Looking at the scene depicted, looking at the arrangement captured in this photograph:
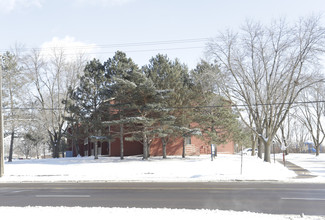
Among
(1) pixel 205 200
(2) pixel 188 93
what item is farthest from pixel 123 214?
(2) pixel 188 93

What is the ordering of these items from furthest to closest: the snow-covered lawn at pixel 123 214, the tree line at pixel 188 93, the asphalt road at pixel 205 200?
the tree line at pixel 188 93 → the asphalt road at pixel 205 200 → the snow-covered lawn at pixel 123 214

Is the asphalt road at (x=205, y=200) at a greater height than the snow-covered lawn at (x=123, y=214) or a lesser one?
lesser

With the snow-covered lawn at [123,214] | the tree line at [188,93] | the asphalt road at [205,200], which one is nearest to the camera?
the snow-covered lawn at [123,214]

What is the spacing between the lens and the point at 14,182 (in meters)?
21.1

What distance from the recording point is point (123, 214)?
351 inches

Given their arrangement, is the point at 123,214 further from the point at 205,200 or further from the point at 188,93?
the point at 188,93

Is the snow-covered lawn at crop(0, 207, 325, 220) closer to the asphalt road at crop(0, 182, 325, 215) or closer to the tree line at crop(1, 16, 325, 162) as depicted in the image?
the asphalt road at crop(0, 182, 325, 215)

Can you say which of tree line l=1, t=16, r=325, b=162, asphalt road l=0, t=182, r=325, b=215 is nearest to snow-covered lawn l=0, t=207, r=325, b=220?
asphalt road l=0, t=182, r=325, b=215

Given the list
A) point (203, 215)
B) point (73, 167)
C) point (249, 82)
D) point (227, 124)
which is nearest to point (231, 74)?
point (249, 82)

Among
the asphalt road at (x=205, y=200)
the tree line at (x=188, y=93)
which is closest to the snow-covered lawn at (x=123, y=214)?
the asphalt road at (x=205, y=200)

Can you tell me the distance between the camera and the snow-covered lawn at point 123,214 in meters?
8.46

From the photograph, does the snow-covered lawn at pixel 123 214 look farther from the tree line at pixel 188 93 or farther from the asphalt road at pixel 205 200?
the tree line at pixel 188 93

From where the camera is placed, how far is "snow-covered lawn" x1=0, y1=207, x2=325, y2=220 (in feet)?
27.8

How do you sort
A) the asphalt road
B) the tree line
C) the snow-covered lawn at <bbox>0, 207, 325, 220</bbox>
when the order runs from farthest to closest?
the tree line
the asphalt road
the snow-covered lawn at <bbox>0, 207, 325, 220</bbox>
